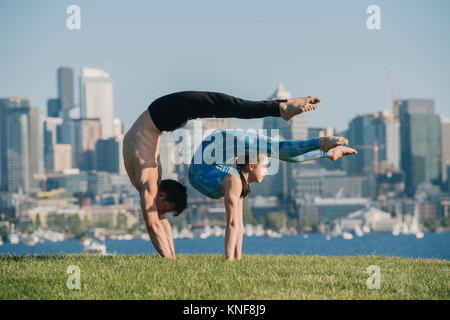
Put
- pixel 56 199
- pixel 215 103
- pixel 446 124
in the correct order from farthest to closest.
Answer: pixel 446 124 < pixel 56 199 < pixel 215 103

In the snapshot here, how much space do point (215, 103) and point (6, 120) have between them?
581 feet

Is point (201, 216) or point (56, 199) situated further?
point (56, 199)

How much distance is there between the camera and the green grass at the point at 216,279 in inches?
270

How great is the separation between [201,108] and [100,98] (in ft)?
503

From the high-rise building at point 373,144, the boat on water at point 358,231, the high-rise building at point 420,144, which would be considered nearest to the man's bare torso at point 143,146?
the boat on water at point 358,231

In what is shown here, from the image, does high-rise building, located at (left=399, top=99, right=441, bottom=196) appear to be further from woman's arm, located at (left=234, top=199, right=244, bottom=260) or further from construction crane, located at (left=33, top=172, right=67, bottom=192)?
woman's arm, located at (left=234, top=199, right=244, bottom=260)

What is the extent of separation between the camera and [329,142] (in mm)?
8094

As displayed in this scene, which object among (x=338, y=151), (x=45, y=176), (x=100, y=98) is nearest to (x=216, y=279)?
(x=338, y=151)

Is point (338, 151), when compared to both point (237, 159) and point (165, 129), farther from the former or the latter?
point (165, 129)

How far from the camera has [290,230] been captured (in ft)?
467

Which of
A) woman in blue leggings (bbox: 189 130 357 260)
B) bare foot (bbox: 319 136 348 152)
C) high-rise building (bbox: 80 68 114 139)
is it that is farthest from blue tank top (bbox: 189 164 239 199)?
high-rise building (bbox: 80 68 114 139)
